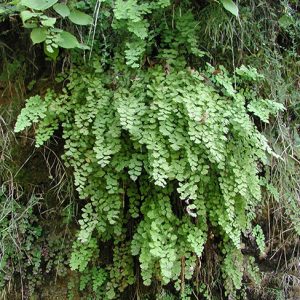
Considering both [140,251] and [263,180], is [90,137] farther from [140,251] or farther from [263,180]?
[263,180]

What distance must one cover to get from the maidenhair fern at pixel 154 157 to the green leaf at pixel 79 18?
222mm

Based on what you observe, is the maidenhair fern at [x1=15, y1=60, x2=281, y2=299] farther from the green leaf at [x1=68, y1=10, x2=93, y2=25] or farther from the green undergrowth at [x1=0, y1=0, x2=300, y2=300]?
the green leaf at [x1=68, y1=10, x2=93, y2=25]

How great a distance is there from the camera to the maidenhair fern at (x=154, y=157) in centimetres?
178

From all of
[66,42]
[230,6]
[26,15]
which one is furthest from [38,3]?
[230,6]

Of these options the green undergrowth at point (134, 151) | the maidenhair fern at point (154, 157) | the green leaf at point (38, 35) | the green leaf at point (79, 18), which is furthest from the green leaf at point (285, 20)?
the green leaf at point (38, 35)

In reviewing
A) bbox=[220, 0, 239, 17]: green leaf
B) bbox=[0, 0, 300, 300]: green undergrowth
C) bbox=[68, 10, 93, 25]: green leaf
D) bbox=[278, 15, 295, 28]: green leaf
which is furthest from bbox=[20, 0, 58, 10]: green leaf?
bbox=[278, 15, 295, 28]: green leaf

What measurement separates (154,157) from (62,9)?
2.53ft

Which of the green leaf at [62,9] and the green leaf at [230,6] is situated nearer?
the green leaf at [62,9]

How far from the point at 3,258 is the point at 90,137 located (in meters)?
0.75

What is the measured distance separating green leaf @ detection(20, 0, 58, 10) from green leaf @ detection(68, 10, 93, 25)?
0.39 ft

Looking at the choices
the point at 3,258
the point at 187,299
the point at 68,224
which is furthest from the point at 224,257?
the point at 3,258

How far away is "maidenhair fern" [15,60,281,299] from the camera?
5.84 ft

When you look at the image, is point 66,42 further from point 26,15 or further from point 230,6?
point 230,6

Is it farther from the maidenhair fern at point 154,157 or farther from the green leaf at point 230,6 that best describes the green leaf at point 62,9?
the green leaf at point 230,6
